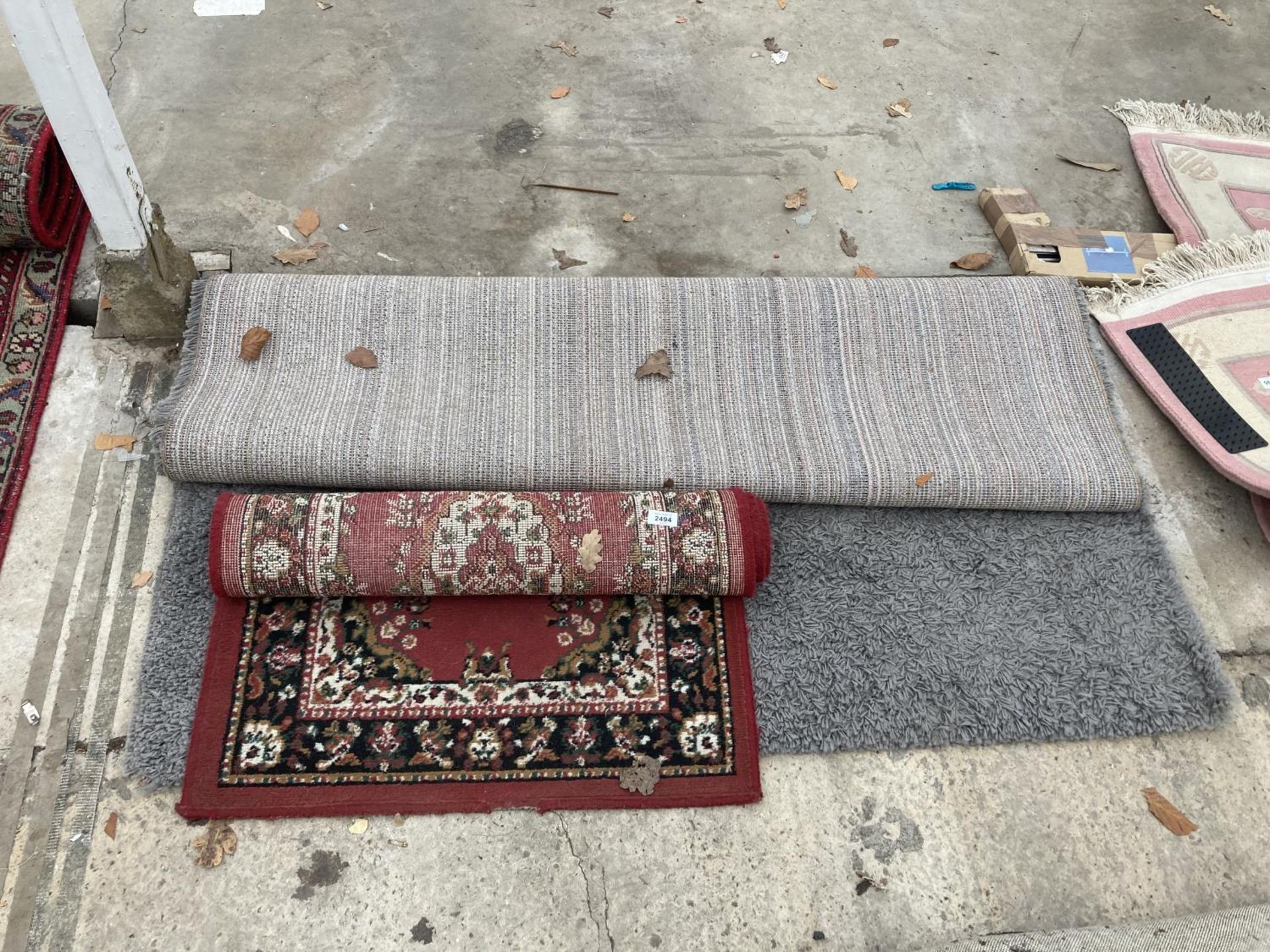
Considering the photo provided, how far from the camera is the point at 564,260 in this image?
3109 mm

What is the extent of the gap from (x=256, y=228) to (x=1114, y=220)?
Result: 3455 millimetres

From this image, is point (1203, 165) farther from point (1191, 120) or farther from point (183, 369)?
point (183, 369)

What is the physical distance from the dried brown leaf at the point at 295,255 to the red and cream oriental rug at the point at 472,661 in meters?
1.16

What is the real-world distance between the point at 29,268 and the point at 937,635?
10.8 feet

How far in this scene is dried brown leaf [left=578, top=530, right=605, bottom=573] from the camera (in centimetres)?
218

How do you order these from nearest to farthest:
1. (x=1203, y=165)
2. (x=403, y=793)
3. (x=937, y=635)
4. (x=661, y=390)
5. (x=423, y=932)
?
(x=423, y=932) < (x=403, y=793) < (x=937, y=635) < (x=661, y=390) < (x=1203, y=165)

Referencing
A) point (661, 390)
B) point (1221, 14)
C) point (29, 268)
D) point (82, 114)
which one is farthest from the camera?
point (1221, 14)

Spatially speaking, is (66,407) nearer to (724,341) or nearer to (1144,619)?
(724,341)

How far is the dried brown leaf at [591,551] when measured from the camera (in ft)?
7.16

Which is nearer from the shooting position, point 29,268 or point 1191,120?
point 29,268

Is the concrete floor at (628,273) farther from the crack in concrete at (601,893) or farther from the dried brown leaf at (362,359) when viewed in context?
the dried brown leaf at (362,359)

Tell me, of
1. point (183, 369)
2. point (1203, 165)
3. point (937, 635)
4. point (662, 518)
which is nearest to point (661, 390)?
point (662, 518)

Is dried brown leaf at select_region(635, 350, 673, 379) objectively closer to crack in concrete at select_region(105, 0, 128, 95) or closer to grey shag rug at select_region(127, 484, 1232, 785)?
grey shag rug at select_region(127, 484, 1232, 785)

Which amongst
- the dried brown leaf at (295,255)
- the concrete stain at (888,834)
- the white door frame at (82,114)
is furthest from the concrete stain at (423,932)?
the dried brown leaf at (295,255)
